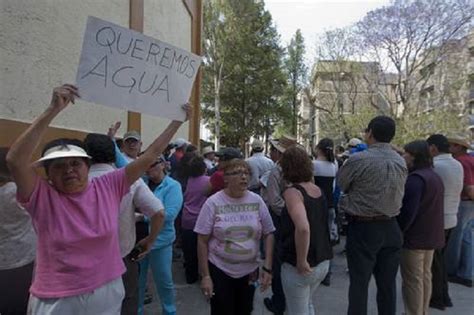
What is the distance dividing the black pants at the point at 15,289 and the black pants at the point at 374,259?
9.04 ft

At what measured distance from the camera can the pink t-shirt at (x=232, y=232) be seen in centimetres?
348

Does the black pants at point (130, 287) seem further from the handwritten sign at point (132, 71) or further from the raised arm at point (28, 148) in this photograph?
the raised arm at point (28, 148)

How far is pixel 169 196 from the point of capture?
4422 millimetres

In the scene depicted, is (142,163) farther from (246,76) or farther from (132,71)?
(246,76)

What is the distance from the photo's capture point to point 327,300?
18.8 feet

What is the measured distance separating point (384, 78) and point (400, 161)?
105 feet

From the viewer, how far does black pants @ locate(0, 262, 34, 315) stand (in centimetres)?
282

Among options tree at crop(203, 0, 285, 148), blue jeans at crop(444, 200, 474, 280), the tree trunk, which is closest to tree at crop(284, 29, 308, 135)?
tree at crop(203, 0, 285, 148)

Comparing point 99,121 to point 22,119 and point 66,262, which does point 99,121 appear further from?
point 66,262

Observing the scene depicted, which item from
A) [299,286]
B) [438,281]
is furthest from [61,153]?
[438,281]

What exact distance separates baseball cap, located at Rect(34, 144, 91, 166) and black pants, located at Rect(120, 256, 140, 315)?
1.45 meters

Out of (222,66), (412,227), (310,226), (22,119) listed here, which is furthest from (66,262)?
(222,66)

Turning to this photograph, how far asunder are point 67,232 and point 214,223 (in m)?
1.40

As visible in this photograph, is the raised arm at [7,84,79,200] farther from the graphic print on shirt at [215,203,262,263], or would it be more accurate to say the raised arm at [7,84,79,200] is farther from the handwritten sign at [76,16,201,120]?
the graphic print on shirt at [215,203,262,263]
